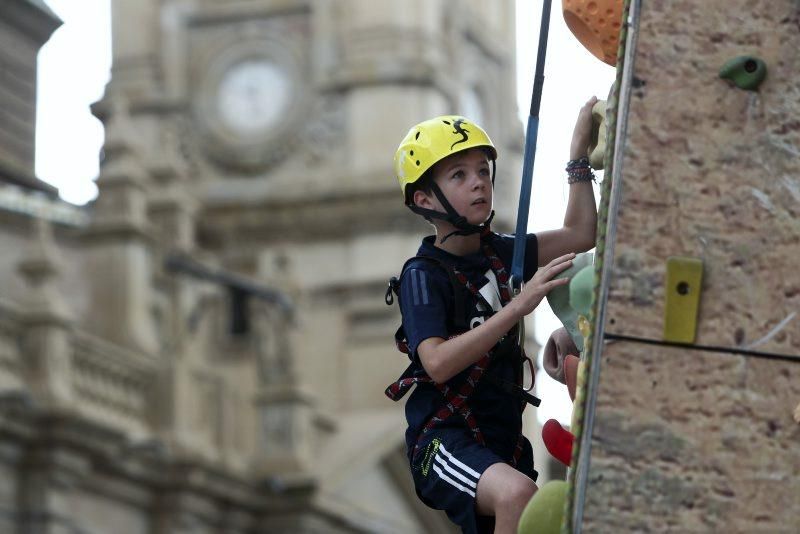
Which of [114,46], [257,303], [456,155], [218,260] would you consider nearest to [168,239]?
[257,303]

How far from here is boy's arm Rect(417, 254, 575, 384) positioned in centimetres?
620

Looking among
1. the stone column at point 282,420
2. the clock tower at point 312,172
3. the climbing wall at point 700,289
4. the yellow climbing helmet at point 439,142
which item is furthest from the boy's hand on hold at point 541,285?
the clock tower at point 312,172

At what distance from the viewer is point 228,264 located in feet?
163

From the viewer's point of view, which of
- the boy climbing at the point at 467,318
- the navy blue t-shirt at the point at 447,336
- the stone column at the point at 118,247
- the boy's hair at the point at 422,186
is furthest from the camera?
the stone column at the point at 118,247

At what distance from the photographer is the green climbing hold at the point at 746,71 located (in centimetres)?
535

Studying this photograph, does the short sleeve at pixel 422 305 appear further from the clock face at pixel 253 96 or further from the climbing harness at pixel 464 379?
the clock face at pixel 253 96

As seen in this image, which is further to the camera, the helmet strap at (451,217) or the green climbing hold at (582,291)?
the helmet strap at (451,217)

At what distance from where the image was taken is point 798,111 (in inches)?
211

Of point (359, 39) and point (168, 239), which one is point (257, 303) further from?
point (359, 39)

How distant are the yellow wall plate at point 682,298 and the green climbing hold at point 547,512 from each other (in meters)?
0.60

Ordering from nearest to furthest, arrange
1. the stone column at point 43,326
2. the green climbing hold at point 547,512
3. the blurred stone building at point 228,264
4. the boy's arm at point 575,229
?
the green climbing hold at point 547,512 → the boy's arm at point 575,229 → the stone column at point 43,326 → the blurred stone building at point 228,264

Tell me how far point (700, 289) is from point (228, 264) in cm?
4456

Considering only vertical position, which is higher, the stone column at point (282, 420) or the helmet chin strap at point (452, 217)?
the stone column at point (282, 420)

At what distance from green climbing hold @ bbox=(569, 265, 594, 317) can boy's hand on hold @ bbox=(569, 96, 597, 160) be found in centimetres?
85
